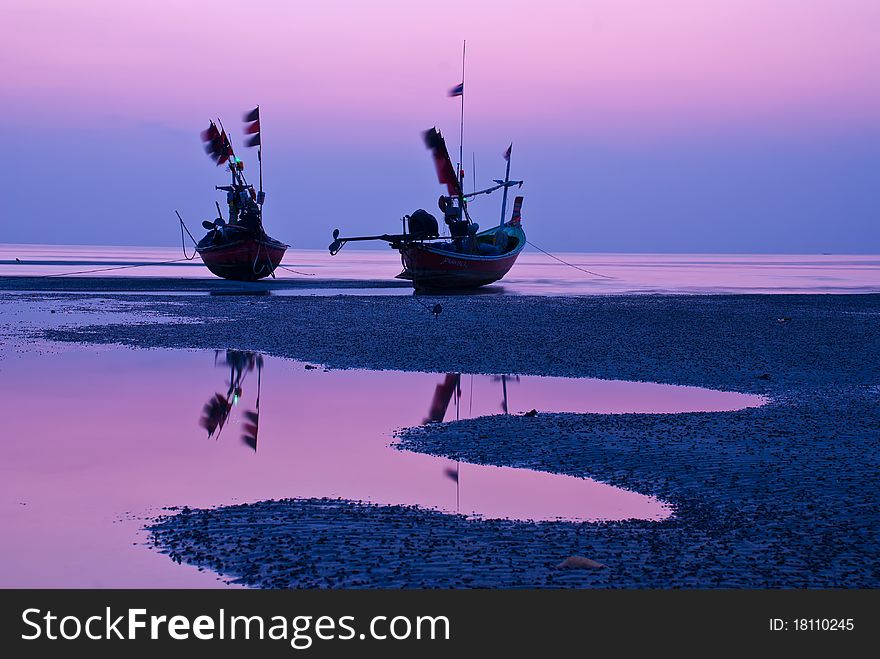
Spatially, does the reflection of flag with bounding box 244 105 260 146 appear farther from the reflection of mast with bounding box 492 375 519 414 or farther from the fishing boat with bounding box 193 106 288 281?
the reflection of mast with bounding box 492 375 519 414

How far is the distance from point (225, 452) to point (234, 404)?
404 cm

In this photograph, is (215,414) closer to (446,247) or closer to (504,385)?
(504,385)

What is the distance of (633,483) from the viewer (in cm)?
1059

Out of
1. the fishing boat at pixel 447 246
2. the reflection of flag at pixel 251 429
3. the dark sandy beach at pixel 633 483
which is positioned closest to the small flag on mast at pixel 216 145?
the fishing boat at pixel 447 246

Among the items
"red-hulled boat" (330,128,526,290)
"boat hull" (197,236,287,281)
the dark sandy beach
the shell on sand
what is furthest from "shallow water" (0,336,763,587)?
"boat hull" (197,236,287,281)

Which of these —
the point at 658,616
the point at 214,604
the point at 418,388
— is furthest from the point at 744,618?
the point at 418,388

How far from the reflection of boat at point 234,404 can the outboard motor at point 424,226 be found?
1081 inches

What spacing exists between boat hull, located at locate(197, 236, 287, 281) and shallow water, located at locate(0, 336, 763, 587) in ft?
129

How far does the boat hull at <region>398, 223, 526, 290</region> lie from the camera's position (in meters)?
50.1

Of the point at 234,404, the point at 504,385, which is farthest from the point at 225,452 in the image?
the point at 504,385

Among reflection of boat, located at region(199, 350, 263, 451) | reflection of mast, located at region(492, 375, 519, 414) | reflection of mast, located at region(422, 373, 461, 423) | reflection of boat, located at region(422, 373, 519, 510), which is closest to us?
reflection of boat, located at region(422, 373, 519, 510)

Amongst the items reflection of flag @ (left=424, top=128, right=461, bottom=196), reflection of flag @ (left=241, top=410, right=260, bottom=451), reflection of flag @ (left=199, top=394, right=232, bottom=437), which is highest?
reflection of flag @ (left=424, top=128, right=461, bottom=196)

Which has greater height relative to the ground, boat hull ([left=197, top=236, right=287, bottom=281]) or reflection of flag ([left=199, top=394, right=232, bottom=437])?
boat hull ([left=197, top=236, right=287, bottom=281])

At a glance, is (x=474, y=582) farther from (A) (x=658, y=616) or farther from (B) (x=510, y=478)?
(B) (x=510, y=478)
